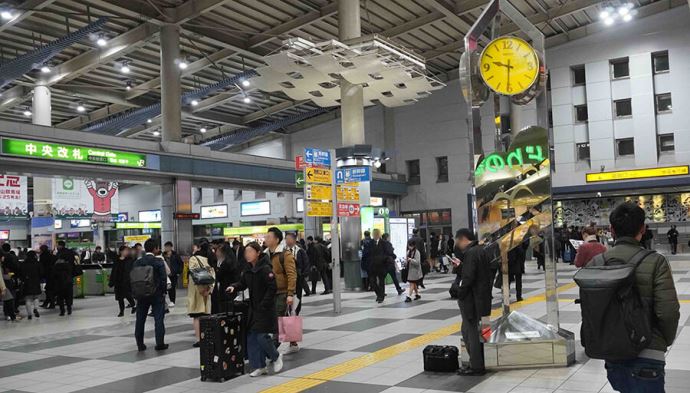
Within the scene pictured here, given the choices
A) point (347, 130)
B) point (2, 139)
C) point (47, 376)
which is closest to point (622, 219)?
point (47, 376)

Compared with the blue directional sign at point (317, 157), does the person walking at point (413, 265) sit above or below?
below

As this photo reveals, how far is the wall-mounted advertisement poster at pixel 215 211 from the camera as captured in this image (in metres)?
38.3

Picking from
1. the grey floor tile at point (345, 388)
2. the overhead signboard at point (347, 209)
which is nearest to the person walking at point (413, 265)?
the overhead signboard at point (347, 209)

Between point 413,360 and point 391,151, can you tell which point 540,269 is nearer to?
point 391,151

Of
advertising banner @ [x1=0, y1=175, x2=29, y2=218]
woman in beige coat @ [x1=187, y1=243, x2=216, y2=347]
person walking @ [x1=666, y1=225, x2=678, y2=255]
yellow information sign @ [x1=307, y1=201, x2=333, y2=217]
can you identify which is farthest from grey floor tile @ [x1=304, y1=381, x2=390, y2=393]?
person walking @ [x1=666, y1=225, x2=678, y2=255]

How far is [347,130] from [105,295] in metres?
9.00

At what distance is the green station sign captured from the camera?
14281 millimetres

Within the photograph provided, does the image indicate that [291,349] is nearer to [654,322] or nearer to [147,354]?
[147,354]

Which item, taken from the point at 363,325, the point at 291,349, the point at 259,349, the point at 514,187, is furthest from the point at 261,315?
the point at 363,325

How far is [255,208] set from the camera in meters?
36.8

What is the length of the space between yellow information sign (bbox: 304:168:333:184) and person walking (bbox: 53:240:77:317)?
6431 millimetres

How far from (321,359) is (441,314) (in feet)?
13.1

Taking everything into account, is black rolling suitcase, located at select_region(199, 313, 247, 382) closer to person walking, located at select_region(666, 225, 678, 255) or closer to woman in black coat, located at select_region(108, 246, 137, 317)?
woman in black coat, located at select_region(108, 246, 137, 317)

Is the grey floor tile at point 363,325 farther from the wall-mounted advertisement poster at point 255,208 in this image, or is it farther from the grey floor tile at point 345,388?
the wall-mounted advertisement poster at point 255,208
